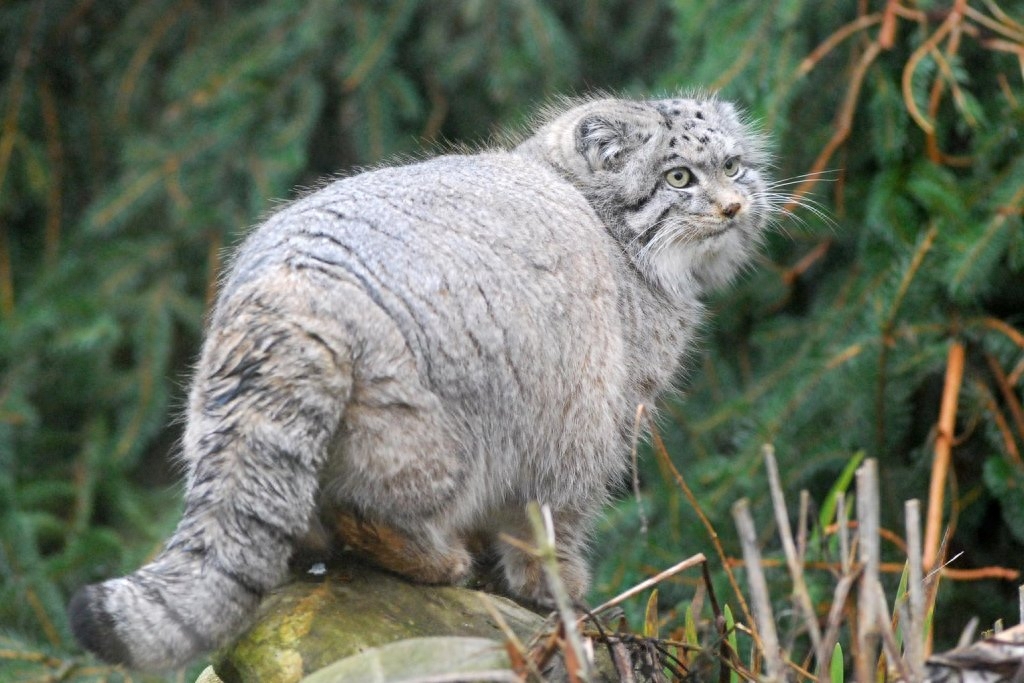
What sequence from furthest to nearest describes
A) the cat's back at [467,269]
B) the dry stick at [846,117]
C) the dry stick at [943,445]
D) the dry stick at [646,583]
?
the dry stick at [846,117]
the dry stick at [943,445]
the cat's back at [467,269]
the dry stick at [646,583]

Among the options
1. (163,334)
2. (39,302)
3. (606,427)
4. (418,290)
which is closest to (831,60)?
(606,427)

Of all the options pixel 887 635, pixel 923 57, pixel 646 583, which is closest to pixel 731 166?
pixel 923 57

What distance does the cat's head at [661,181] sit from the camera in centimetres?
454

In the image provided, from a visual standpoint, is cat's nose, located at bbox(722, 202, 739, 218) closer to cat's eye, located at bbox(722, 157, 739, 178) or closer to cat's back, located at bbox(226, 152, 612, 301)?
cat's eye, located at bbox(722, 157, 739, 178)

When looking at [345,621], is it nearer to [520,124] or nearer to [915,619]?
[915,619]

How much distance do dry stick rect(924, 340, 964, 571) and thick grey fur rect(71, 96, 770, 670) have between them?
3.20 ft

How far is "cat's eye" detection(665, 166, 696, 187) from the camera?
15.0 feet

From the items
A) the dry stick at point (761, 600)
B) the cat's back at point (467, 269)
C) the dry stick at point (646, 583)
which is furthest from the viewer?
the cat's back at point (467, 269)

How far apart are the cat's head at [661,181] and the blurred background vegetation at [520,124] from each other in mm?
595

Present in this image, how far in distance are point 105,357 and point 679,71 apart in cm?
305

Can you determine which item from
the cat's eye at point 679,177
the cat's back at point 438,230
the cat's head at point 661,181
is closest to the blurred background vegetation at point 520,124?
the cat's head at point 661,181

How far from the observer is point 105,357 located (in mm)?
6070

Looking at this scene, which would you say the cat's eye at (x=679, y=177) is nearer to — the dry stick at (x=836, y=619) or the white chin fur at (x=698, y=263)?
→ the white chin fur at (x=698, y=263)

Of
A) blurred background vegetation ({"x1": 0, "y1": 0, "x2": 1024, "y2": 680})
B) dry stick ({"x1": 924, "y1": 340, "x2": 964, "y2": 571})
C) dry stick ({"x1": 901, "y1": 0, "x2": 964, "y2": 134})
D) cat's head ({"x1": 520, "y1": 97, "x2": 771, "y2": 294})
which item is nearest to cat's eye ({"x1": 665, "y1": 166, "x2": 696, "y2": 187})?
cat's head ({"x1": 520, "y1": 97, "x2": 771, "y2": 294})
